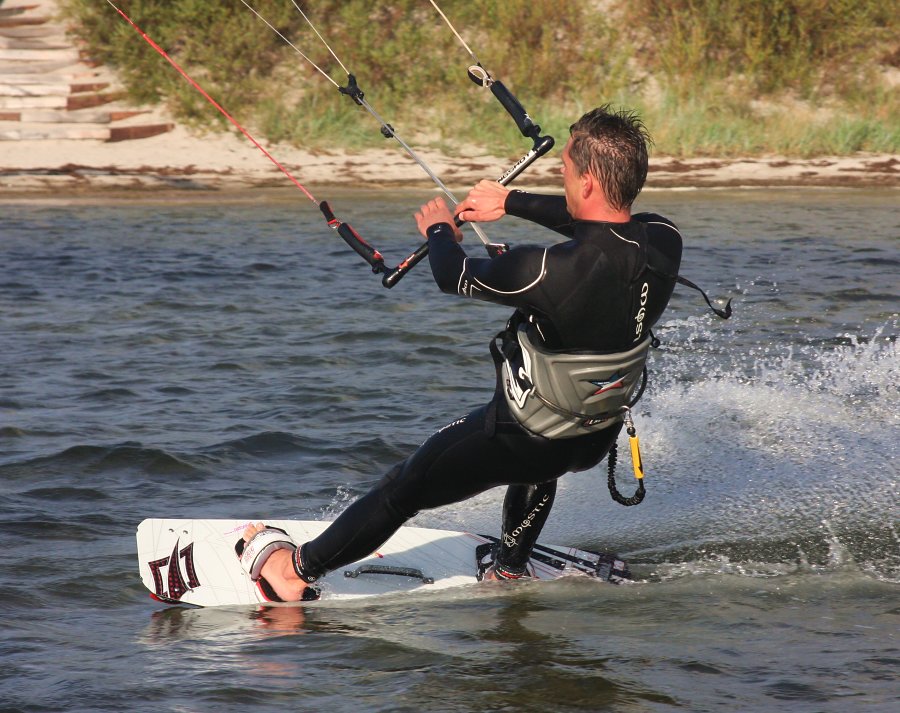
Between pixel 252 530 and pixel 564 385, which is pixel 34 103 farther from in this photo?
pixel 564 385

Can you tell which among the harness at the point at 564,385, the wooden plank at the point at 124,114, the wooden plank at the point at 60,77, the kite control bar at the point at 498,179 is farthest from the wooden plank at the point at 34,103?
the harness at the point at 564,385

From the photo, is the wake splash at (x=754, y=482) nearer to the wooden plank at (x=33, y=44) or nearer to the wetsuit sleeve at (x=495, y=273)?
the wetsuit sleeve at (x=495, y=273)

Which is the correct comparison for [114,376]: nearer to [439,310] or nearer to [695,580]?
[439,310]

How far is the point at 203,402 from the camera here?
8.21 meters

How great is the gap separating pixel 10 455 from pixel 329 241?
26.6 feet

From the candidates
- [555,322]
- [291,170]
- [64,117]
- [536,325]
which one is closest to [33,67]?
[64,117]

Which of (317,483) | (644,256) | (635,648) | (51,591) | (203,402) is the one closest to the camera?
(644,256)

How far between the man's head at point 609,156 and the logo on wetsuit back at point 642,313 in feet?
0.96

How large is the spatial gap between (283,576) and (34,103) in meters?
15.8

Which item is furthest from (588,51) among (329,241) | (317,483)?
(317,483)

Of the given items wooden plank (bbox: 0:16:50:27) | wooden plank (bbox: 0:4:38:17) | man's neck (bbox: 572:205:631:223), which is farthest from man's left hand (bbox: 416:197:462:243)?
wooden plank (bbox: 0:4:38:17)

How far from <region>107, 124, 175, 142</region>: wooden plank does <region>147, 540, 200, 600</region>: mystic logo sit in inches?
571

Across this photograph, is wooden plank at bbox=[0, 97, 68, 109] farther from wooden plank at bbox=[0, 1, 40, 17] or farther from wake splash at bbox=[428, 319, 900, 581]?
wake splash at bbox=[428, 319, 900, 581]

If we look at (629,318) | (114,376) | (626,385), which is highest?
(629,318)
